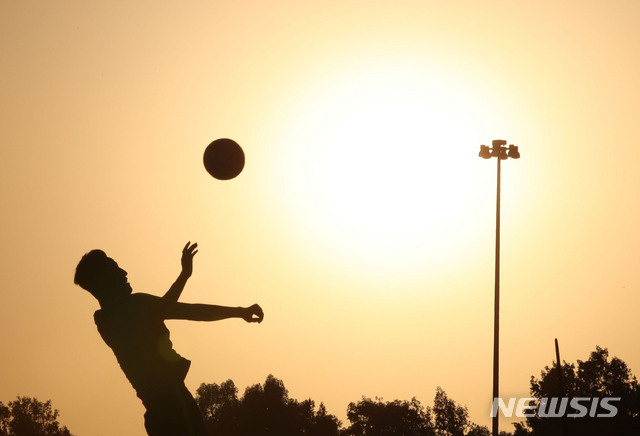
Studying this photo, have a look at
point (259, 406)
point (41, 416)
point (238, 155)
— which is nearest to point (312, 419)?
point (259, 406)

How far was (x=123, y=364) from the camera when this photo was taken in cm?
839

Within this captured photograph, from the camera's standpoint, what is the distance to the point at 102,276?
834cm

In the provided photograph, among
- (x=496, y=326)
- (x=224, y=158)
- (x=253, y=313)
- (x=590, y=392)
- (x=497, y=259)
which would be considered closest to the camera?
(x=253, y=313)

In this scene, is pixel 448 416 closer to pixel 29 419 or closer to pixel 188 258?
pixel 29 419

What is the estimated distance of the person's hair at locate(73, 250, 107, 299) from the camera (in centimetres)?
836

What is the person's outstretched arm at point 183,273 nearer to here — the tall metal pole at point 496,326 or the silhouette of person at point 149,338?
the silhouette of person at point 149,338

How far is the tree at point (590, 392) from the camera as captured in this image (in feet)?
286

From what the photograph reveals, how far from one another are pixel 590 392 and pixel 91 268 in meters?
98.6

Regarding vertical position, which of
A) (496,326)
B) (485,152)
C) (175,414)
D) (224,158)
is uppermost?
(485,152)

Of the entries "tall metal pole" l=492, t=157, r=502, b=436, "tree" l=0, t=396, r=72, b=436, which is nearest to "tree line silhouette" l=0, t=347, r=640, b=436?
"tree" l=0, t=396, r=72, b=436

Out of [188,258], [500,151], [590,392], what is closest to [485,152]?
[500,151]

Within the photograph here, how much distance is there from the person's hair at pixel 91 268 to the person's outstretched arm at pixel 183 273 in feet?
2.01

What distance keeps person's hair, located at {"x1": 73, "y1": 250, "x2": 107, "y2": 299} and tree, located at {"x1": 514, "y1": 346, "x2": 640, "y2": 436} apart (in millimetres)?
82382

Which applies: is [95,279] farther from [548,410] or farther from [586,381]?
[586,381]
